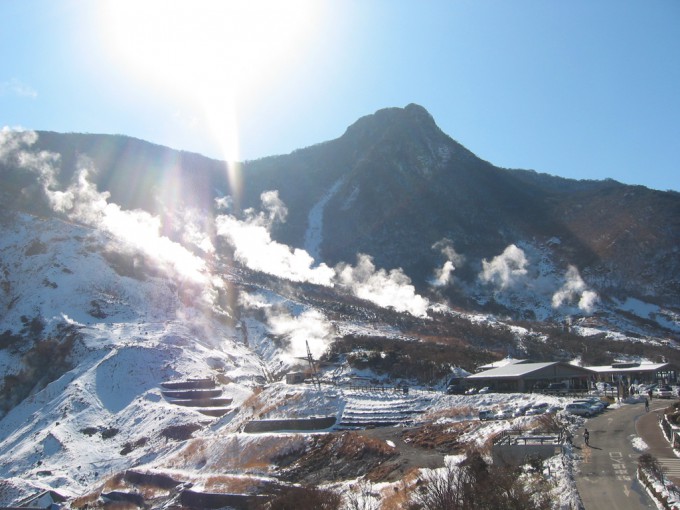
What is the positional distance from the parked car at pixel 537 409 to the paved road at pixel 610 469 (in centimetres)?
311

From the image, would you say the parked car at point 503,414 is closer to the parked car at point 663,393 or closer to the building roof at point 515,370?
the building roof at point 515,370

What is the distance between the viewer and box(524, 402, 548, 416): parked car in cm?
3783

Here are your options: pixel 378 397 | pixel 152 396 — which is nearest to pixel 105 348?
pixel 152 396

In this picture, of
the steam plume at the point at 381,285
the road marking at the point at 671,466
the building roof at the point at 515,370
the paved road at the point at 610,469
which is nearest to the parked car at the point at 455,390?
the building roof at the point at 515,370

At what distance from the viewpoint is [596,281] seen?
141 m

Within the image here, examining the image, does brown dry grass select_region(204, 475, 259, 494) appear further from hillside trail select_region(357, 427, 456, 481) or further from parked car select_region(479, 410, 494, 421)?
parked car select_region(479, 410, 494, 421)

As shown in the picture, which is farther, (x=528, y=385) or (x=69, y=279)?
(x=69, y=279)

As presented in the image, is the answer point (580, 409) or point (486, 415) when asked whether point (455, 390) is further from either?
point (580, 409)

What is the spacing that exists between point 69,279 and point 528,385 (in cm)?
6470

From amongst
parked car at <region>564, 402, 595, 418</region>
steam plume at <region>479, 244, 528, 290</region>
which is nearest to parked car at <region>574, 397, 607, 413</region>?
parked car at <region>564, 402, 595, 418</region>

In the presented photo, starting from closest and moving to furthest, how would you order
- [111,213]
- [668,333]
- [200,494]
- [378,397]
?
1. [200,494]
2. [378,397]
3. [668,333]
4. [111,213]

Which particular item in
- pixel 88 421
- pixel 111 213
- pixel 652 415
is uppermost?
pixel 111 213

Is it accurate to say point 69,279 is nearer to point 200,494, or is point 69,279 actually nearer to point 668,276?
point 200,494

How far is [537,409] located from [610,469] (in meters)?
13.8
